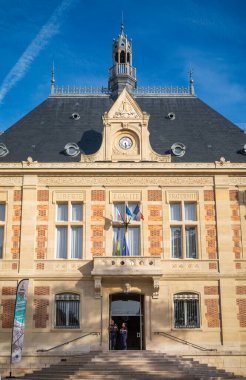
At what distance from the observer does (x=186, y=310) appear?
92.6 ft

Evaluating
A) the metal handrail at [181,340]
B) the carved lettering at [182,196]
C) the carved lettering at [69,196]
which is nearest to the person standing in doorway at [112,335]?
the metal handrail at [181,340]

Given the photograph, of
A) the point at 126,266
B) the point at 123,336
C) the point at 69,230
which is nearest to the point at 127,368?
the point at 123,336

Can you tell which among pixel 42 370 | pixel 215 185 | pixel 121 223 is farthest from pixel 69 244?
pixel 215 185

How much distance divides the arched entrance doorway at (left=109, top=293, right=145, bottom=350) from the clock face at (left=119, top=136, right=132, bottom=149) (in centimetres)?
800

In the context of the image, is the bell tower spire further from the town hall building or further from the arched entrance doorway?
the arched entrance doorway

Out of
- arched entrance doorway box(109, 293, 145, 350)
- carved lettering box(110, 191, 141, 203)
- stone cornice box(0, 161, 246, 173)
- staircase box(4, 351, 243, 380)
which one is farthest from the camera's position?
stone cornice box(0, 161, 246, 173)

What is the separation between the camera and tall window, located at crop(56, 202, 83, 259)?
95.3 ft

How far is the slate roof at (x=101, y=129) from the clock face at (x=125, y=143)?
4.87 ft

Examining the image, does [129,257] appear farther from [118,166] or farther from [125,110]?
[125,110]

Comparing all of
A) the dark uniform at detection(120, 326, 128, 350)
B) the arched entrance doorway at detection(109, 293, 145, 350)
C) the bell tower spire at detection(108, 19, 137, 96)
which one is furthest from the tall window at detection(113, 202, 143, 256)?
the bell tower spire at detection(108, 19, 137, 96)

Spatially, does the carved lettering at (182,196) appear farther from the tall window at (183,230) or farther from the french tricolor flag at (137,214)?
the french tricolor flag at (137,214)

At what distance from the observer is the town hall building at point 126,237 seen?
27.7 metres

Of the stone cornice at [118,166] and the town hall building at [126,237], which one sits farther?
the stone cornice at [118,166]

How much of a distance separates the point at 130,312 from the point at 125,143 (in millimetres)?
9090
